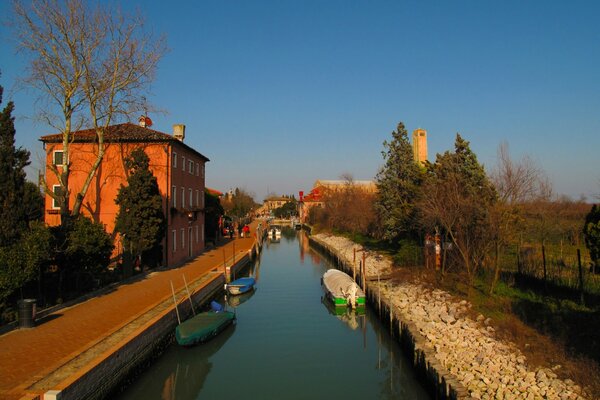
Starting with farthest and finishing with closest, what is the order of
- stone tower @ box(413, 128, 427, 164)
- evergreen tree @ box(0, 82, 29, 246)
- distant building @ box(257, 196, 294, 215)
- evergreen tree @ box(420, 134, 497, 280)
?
1. distant building @ box(257, 196, 294, 215)
2. stone tower @ box(413, 128, 427, 164)
3. evergreen tree @ box(420, 134, 497, 280)
4. evergreen tree @ box(0, 82, 29, 246)

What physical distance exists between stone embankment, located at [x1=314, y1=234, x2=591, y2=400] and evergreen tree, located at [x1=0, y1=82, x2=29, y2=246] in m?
13.6

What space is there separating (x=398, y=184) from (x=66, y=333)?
23.3 m

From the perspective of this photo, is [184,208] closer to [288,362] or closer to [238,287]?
[238,287]

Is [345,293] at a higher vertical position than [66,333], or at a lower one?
lower

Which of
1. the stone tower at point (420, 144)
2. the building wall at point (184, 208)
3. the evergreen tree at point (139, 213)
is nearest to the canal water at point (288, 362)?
the evergreen tree at point (139, 213)

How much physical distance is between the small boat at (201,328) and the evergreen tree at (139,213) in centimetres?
769

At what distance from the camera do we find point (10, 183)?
1484 centimetres

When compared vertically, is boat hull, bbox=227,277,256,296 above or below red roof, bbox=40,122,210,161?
below

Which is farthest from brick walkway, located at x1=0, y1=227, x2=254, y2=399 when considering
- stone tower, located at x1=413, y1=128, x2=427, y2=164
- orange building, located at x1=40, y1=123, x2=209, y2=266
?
stone tower, located at x1=413, y1=128, x2=427, y2=164

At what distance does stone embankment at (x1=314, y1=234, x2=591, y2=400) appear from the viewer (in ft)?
30.2

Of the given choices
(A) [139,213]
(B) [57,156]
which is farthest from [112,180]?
(A) [139,213]

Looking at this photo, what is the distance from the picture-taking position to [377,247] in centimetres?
3819

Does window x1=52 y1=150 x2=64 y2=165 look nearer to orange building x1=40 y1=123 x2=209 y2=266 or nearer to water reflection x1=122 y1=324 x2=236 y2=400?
orange building x1=40 y1=123 x2=209 y2=266

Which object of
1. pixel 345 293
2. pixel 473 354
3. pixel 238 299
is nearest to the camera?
pixel 473 354
